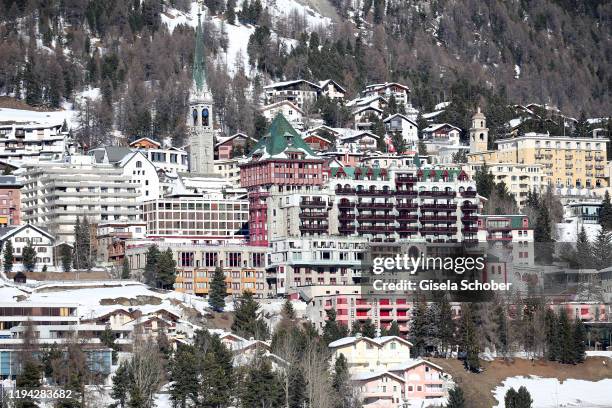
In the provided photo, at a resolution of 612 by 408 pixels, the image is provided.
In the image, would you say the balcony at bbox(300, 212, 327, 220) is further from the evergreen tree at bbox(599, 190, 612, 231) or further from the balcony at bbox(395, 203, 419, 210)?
the evergreen tree at bbox(599, 190, 612, 231)

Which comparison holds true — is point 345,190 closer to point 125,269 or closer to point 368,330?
point 125,269

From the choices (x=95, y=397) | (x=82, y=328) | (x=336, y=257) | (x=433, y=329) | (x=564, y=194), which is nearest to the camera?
(x=95, y=397)

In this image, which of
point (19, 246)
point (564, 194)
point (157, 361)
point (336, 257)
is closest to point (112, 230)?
point (19, 246)

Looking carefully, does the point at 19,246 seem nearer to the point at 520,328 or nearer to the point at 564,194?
the point at 520,328

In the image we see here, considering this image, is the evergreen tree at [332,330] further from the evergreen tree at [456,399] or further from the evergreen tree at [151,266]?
→ the evergreen tree at [151,266]

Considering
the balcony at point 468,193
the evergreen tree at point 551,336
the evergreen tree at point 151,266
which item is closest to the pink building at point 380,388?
the evergreen tree at point 551,336

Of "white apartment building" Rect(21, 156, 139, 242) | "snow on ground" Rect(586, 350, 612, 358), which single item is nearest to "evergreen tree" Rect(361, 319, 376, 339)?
"snow on ground" Rect(586, 350, 612, 358)

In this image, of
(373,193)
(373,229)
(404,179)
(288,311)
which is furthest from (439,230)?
(288,311)
